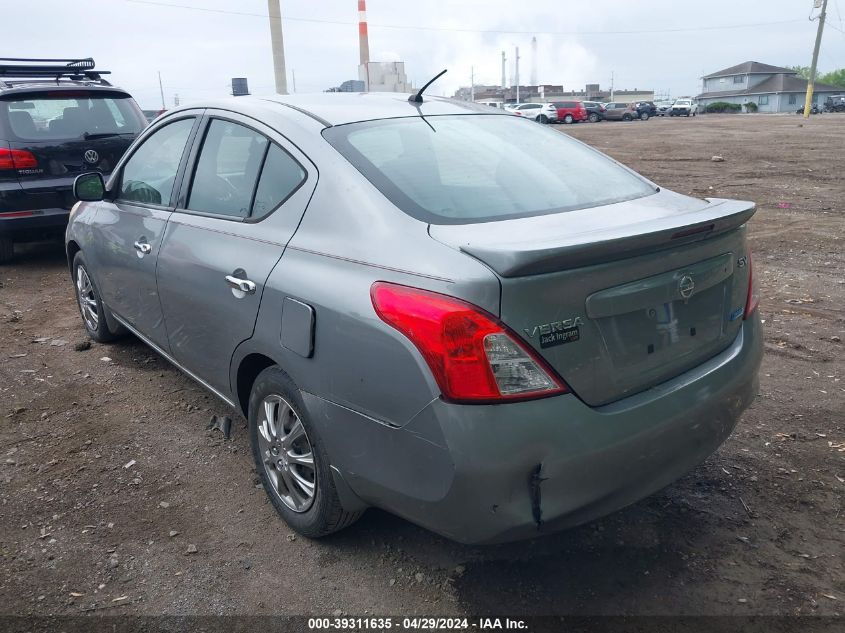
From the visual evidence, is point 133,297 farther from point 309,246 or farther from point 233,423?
point 309,246

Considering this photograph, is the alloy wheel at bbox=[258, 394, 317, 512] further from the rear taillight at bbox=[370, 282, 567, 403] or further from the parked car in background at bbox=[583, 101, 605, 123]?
the parked car in background at bbox=[583, 101, 605, 123]

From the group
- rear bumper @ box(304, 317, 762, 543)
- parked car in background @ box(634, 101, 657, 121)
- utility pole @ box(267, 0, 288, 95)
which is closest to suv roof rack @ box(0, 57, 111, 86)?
rear bumper @ box(304, 317, 762, 543)

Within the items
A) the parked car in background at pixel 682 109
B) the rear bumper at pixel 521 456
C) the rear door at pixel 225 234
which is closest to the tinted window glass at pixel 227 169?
the rear door at pixel 225 234

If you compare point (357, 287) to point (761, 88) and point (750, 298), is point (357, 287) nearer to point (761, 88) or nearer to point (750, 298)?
point (750, 298)

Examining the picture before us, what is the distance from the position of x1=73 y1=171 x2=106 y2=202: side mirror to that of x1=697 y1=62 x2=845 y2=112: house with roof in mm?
92420

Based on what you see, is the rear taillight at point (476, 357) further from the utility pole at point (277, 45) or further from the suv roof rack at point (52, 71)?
the utility pole at point (277, 45)

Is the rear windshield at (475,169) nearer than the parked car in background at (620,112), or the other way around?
the rear windshield at (475,169)

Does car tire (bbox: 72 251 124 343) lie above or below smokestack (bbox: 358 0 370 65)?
below

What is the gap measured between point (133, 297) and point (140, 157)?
33.3 inches

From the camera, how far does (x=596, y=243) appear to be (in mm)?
2117

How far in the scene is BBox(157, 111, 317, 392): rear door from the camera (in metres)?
2.81

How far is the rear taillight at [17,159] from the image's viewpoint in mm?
6965

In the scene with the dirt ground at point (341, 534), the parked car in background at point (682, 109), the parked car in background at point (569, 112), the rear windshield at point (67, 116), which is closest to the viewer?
the dirt ground at point (341, 534)

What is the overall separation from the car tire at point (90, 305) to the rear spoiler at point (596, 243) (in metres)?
3.56
